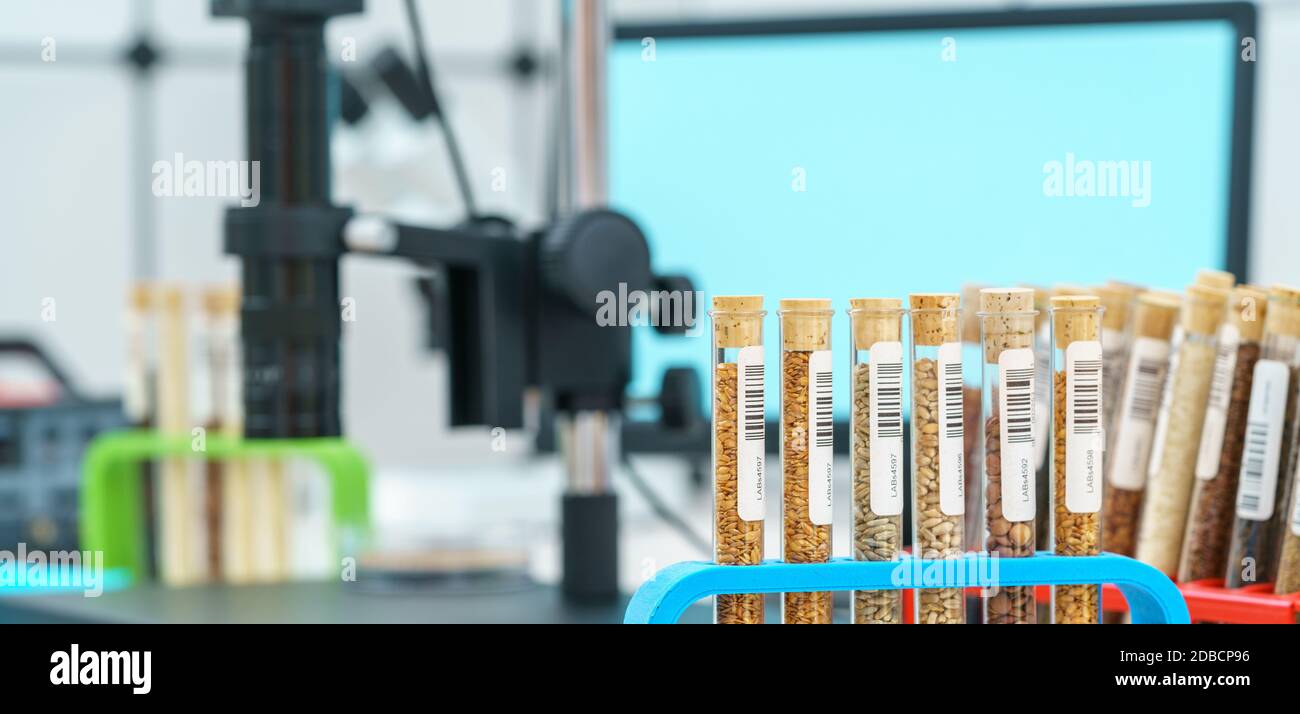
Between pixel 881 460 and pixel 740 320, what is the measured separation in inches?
2.9

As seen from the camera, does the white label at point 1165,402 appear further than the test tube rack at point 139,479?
No

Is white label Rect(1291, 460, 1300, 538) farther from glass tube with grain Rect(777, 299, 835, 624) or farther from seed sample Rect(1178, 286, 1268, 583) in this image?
glass tube with grain Rect(777, 299, 835, 624)

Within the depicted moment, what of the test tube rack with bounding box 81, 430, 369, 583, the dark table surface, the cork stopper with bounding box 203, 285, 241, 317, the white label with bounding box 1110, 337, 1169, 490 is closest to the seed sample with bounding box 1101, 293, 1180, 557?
the white label with bounding box 1110, 337, 1169, 490

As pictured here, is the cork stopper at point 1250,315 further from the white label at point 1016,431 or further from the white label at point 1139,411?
the white label at point 1016,431

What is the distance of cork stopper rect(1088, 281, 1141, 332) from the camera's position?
2.42 feet

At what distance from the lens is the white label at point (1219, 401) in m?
0.69

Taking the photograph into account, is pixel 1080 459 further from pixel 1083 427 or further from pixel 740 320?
pixel 740 320

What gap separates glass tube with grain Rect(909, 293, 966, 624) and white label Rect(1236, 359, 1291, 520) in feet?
0.54

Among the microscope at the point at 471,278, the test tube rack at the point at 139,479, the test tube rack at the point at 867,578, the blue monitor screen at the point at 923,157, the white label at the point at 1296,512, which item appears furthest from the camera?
the test tube rack at the point at 139,479

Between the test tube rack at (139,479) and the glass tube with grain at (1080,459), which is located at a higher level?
the glass tube with grain at (1080,459)

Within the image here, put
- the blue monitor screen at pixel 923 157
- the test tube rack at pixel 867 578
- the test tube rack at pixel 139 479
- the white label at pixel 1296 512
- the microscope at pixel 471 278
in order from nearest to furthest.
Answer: the test tube rack at pixel 867 578 < the white label at pixel 1296 512 < the microscope at pixel 471 278 < the blue monitor screen at pixel 923 157 < the test tube rack at pixel 139 479

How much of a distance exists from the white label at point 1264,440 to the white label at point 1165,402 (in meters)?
0.04

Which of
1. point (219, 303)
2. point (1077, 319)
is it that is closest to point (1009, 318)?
point (1077, 319)

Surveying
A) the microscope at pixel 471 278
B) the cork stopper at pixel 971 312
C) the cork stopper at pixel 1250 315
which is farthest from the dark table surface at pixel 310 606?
the cork stopper at pixel 1250 315
